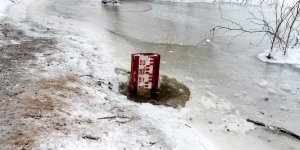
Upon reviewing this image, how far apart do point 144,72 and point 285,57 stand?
5.23 m

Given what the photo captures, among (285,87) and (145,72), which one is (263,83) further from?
(145,72)

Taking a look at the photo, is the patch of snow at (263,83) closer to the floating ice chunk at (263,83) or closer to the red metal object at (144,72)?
the floating ice chunk at (263,83)

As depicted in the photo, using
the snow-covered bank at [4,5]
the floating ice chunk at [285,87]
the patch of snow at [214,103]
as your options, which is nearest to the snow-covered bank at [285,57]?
the floating ice chunk at [285,87]

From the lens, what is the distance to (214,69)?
839 centimetres

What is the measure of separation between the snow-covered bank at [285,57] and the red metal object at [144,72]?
449cm

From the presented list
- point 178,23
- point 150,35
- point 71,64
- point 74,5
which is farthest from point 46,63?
point 74,5

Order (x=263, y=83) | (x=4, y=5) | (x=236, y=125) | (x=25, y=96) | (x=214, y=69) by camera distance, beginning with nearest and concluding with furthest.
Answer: (x=25, y=96) → (x=236, y=125) → (x=263, y=83) → (x=214, y=69) → (x=4, y=5)

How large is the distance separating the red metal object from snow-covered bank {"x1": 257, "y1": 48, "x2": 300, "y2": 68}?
14.7 ft

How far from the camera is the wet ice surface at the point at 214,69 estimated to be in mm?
5707

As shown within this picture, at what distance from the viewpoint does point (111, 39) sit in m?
10.4

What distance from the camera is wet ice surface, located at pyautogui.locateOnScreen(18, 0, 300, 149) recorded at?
225 inches

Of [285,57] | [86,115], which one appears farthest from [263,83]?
[86,115]

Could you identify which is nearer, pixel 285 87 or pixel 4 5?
pixel 285 87

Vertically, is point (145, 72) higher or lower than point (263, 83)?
higher
